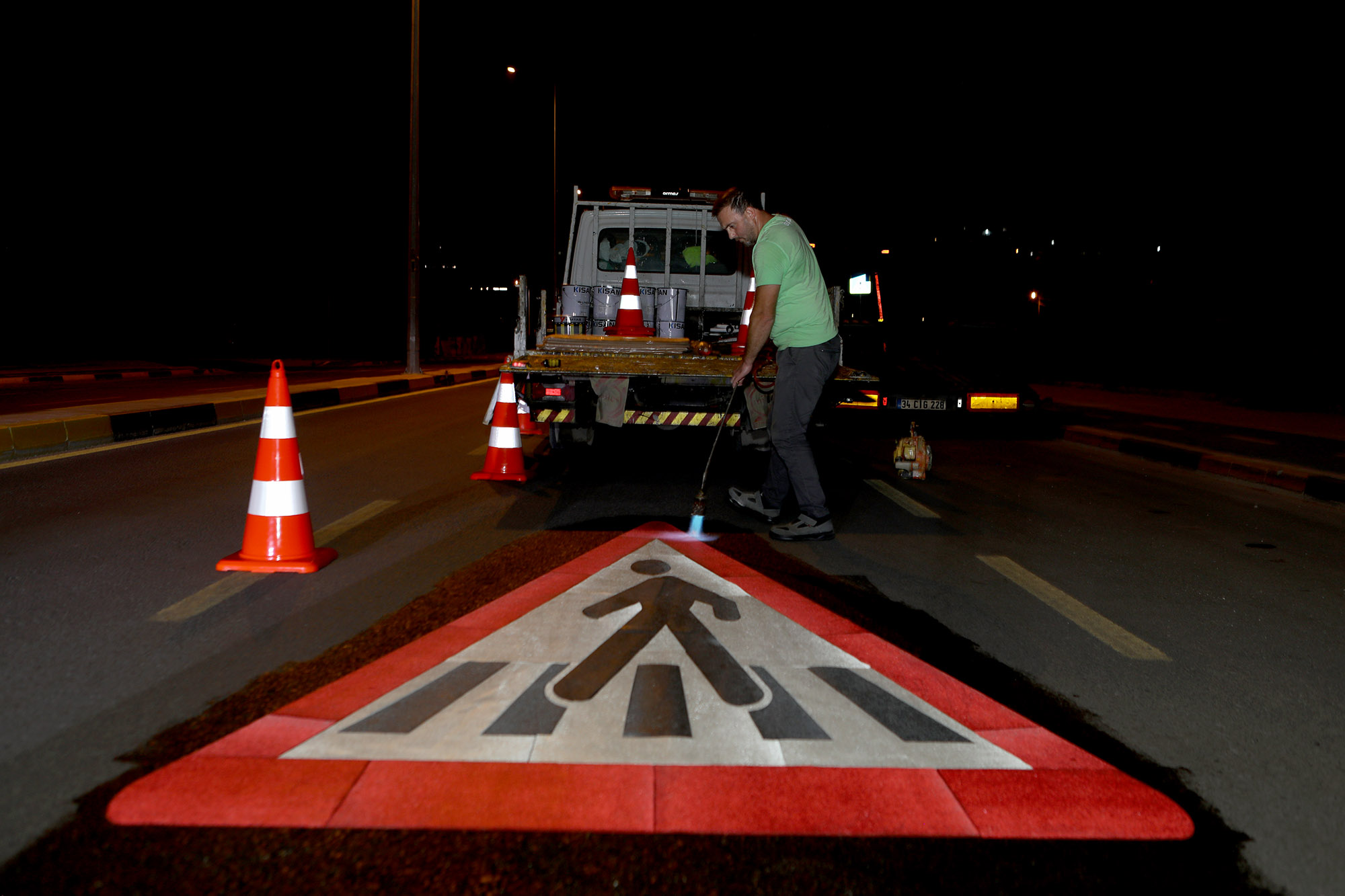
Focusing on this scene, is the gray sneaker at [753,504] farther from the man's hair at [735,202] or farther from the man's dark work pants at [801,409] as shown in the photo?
the man's hair at [735,202]

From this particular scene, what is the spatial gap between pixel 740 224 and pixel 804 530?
1830 mm

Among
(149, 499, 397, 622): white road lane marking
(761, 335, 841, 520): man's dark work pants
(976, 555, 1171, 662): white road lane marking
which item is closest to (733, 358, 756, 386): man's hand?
(761, 335, 841, 520): man's dark work pants

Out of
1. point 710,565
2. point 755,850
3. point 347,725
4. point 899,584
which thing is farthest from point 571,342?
point 755,850

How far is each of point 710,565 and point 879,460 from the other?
199 inches

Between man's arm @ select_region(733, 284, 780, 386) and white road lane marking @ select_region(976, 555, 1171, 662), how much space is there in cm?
168

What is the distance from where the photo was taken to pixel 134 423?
32.0ft

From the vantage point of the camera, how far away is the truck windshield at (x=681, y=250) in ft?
33.7

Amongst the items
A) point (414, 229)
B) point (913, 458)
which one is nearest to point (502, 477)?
point (913, 458)

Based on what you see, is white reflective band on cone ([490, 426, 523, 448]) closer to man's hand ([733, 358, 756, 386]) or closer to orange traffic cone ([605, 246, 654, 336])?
orange traffic cone ([605, 246, 654, 336])

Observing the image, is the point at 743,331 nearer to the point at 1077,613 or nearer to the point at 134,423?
the point at 1077,613

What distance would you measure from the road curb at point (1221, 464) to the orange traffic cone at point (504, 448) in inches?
261

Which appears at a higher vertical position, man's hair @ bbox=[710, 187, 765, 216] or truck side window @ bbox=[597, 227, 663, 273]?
truck side window @ bbox=[597, 227, 663, 273]

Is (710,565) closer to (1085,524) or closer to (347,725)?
(347,725)

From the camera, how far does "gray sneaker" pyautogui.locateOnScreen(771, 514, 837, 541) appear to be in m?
5.38
